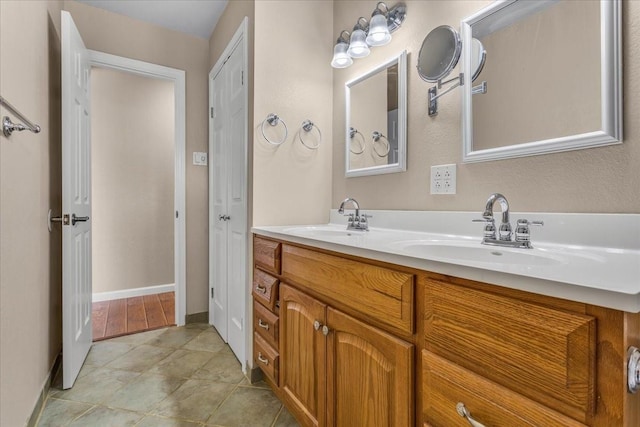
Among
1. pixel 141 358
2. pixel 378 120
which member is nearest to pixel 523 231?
pixel 378 120

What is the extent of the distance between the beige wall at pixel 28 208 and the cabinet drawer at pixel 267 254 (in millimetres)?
939

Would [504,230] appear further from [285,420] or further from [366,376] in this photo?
[285,420]

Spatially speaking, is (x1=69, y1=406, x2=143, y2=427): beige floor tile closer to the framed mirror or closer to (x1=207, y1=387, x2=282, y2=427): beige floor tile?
(x1=207, y1=387, x2=282, y2=427): beige floor tile

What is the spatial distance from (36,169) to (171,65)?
138cm

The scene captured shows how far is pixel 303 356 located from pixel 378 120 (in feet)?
3.89

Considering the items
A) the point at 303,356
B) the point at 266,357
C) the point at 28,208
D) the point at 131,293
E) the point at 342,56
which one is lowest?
the point at 131,293

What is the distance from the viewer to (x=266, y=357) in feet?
4.95

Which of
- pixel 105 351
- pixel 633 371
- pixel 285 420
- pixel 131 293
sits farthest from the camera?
pixel 131 293

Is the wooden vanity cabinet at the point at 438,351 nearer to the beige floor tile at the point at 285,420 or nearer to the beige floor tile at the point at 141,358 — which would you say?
the beige floor tile at the point at 285,420

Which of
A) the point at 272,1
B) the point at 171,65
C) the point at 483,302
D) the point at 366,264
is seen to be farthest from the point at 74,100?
the point at 483,302

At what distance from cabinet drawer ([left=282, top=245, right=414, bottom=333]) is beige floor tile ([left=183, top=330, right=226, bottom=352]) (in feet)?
4.04

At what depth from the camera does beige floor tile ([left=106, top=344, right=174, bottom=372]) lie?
184cm

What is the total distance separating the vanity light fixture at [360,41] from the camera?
1573 millimetres

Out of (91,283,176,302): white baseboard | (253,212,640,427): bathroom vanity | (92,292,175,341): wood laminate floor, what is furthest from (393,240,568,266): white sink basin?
(91,283,176,302): white baseboard
